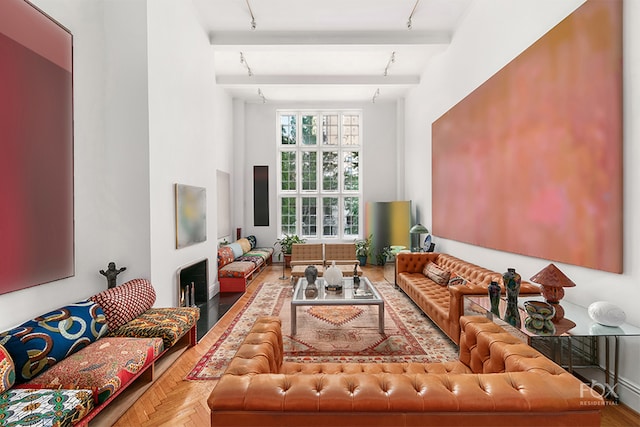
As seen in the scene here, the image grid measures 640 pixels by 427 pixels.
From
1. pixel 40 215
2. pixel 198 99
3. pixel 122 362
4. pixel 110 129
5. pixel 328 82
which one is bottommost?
pixel 122 362

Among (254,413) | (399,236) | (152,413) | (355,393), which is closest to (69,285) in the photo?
(152,413)

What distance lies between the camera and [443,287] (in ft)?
15.8

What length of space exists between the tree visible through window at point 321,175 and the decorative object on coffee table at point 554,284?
23.9 feet

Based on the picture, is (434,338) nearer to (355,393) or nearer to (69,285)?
(355,393)

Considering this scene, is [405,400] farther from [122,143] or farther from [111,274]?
[122,143]

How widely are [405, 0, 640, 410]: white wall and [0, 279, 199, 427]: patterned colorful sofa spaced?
12.8ft

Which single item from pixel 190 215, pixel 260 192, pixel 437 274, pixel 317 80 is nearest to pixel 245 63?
pixel 317 80

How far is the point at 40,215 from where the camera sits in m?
2.81

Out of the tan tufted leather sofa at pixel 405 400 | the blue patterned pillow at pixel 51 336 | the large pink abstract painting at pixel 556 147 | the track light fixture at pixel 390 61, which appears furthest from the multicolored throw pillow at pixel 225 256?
the track light fixture at pixel 390 61

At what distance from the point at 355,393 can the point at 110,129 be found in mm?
3936

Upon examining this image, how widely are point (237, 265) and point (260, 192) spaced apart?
3.36 meters

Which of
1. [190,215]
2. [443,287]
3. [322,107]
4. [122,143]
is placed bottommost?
[443,287]

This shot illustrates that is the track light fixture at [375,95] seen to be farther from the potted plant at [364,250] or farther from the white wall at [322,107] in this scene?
the potted plant at [364,250]

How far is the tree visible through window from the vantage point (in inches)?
383
